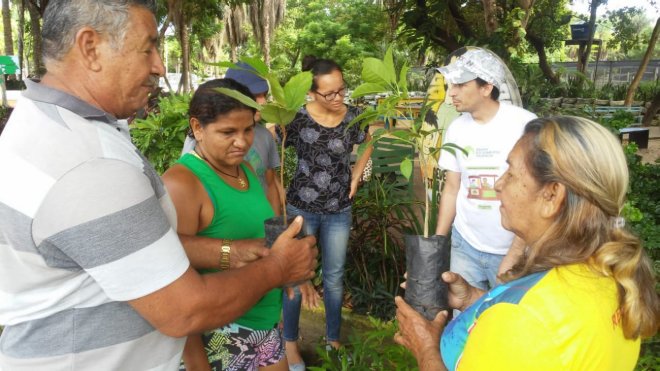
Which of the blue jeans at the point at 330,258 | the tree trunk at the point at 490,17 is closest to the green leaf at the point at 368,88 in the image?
the blue jeans at the point at 330,258

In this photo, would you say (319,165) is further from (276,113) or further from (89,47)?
(89,47)

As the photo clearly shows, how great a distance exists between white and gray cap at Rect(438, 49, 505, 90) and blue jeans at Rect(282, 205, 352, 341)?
41.0 inches

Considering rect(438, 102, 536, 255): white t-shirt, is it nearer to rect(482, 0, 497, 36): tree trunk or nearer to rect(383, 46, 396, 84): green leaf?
rect(383, 46, 396, 84): green leaf

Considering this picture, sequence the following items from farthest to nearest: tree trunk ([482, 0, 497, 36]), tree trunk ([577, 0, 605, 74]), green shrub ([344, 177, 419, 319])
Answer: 1. tree trunk ([577, 0, 605, 74])
2. tree trunk ([482, 0, 497, 36])
3. green shrub ([344, 177, 419, 319])

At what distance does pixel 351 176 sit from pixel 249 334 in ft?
4.89

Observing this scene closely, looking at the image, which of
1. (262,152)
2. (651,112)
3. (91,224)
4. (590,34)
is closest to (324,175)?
(262,152)

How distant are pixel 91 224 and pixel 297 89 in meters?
0.70

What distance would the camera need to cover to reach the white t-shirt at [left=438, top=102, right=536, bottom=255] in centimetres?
239

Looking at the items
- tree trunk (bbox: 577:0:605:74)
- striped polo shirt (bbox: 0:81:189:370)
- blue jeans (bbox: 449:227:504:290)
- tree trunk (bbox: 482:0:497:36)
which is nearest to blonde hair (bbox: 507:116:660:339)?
striped polo shirt (bbox: 0:81:189:370)

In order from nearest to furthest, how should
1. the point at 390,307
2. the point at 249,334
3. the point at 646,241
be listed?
the point at 249,334, the point at 646,241, the point at 390,307

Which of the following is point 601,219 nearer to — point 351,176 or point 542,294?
point 542,294

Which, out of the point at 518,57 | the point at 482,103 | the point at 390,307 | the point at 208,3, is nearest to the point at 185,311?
the point at 482,103

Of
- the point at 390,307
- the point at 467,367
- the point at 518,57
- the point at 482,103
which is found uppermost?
the point at 518,57

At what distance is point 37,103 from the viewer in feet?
3.61
